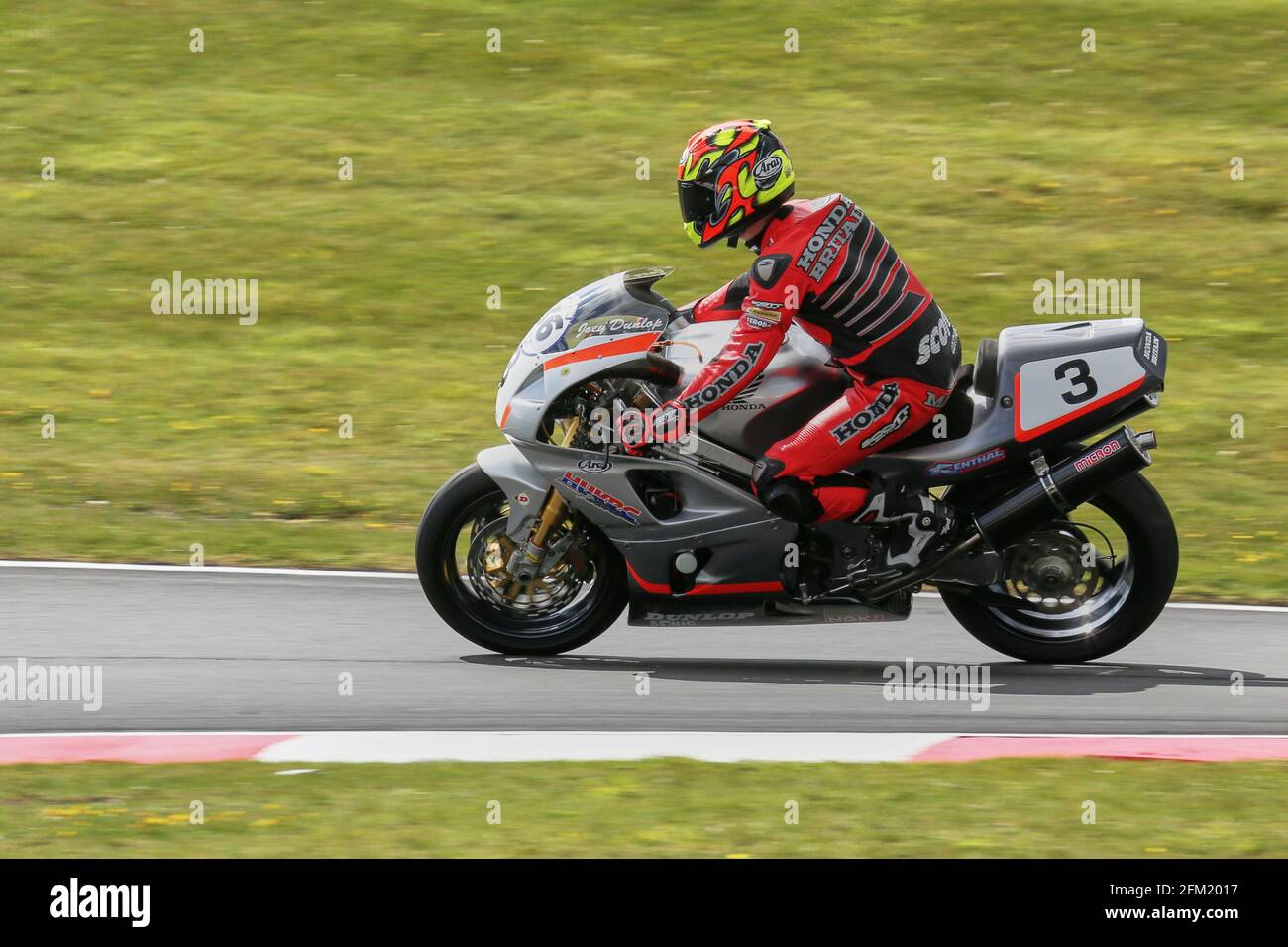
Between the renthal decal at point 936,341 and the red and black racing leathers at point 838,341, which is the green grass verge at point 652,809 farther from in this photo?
the renthal decal at point 936,341

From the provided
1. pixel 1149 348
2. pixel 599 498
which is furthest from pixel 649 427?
pixel 1149 348

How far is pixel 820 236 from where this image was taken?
7.00 m

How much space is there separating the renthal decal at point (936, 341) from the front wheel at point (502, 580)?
150 centimetres

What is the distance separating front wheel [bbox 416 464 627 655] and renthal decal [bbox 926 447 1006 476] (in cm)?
135

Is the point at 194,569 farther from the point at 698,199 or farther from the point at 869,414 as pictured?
the point at 869,414

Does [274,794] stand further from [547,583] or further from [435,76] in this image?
[435,76]

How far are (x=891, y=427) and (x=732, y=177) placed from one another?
1168mm

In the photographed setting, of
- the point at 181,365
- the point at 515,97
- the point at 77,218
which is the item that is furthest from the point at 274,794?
the point at 515,97

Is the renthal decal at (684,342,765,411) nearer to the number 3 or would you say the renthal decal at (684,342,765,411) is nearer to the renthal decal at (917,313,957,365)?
the renthal decal at (917,313,957,365)

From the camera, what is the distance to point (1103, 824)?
5656 mm

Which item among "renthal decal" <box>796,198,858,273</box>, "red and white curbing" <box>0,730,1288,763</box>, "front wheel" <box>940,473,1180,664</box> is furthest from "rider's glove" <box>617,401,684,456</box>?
"front wheel" <box>940,473,1180,664</box>

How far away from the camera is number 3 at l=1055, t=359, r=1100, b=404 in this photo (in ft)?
23.4

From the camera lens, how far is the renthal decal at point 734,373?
6973 mm

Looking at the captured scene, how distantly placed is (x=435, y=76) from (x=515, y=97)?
107 centimetres
